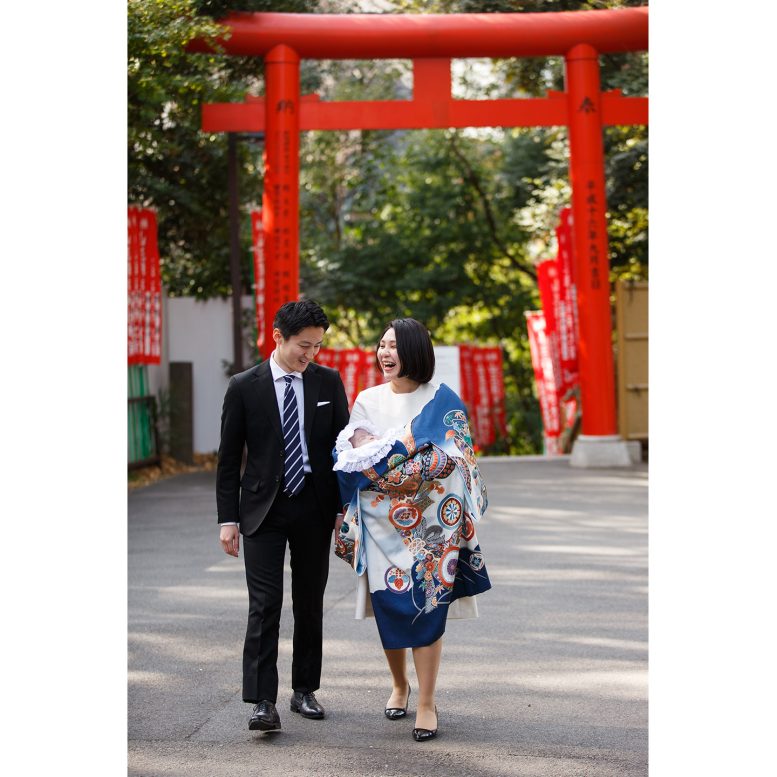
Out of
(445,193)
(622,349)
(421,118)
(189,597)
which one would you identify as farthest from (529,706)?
(445,193)

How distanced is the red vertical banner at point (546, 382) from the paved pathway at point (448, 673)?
249 inches

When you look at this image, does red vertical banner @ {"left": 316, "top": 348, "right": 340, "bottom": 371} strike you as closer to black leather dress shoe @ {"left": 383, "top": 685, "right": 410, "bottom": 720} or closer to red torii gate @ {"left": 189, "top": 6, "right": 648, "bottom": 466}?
red torii gate @ {"left": 189, "top": 6, "right": 648, "bottom": 466}

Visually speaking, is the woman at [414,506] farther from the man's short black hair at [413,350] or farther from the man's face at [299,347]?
the man's face at [299,347]

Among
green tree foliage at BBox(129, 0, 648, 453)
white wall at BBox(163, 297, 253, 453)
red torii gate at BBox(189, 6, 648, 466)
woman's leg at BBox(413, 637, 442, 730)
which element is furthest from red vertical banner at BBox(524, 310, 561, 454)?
woman's leg at BBox(413, 637, 442, 730)

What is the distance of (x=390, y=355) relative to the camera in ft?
14.3

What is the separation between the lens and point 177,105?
13.8 metres

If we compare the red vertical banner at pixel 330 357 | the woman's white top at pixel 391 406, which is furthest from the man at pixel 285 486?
the red vertical banner at pixel 330 357

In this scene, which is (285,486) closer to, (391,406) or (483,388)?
(391,406)

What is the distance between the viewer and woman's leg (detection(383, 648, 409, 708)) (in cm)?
447

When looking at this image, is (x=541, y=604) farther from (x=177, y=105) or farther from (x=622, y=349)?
(x=177, y=105)

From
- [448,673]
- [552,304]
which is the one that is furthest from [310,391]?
[552,304]

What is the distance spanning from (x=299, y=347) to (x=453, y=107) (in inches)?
353

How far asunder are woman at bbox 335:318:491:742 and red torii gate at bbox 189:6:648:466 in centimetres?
798

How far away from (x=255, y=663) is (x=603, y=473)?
29.0 ft
